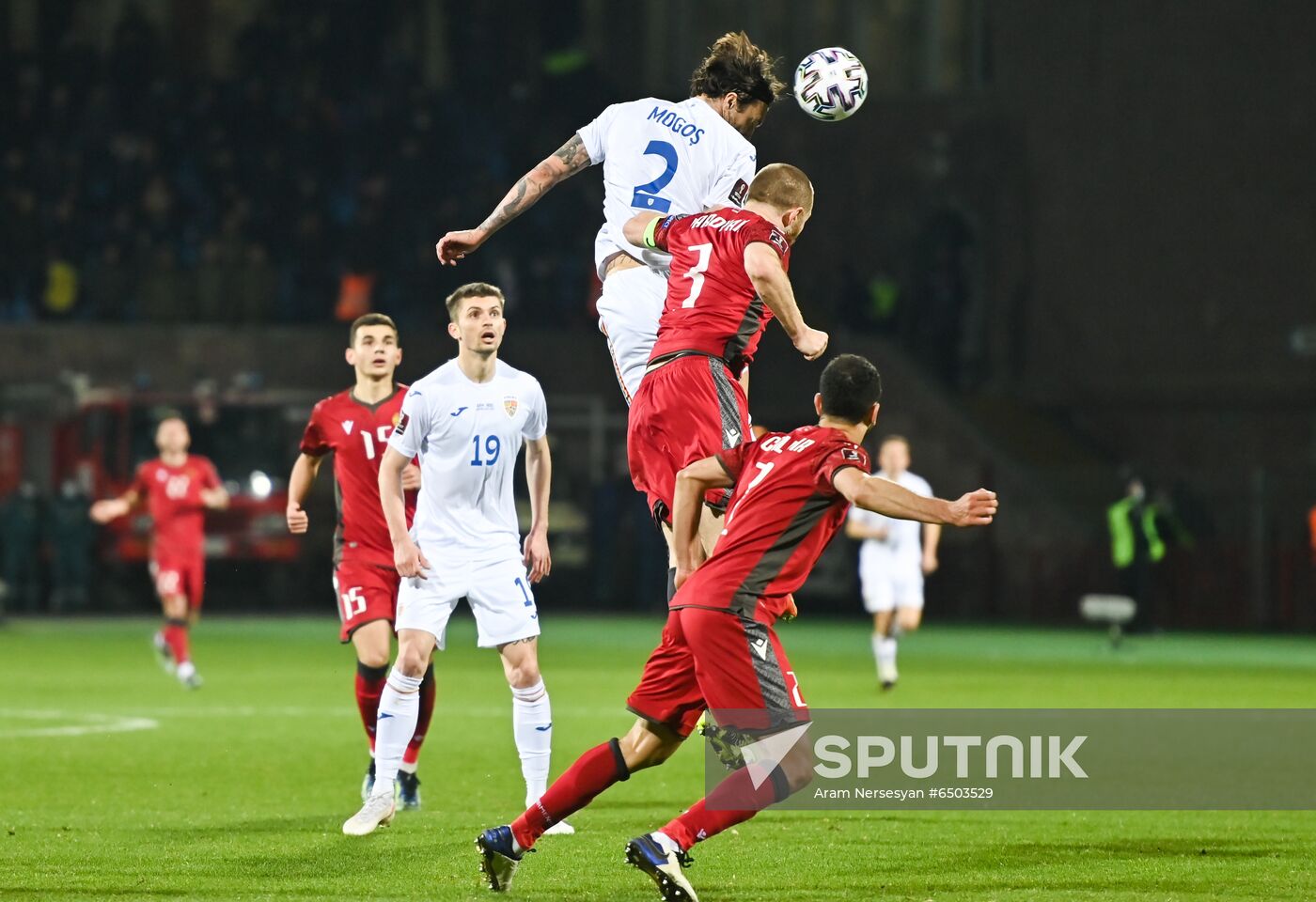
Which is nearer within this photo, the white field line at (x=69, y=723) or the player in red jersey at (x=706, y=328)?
the player in red jersey at (x=706, y=328)

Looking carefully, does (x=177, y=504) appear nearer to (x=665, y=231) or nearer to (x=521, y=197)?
(x=521, y=197)

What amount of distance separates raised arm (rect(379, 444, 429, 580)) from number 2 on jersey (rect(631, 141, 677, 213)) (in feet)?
5.41

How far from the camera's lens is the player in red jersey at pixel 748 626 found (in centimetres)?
679

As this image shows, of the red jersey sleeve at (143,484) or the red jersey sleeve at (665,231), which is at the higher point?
the red jersey sleeve at (665,231)

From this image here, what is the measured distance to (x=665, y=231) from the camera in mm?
7914

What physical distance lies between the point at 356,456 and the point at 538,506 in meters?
1.11

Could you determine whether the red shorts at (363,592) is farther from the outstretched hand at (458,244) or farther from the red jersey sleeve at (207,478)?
the red jersey sleeve at (207,478)

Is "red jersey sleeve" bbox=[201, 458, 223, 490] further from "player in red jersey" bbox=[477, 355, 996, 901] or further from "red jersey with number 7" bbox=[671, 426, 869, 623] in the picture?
"red jersey with number 7" bbox=[671, 426, 869, 623]

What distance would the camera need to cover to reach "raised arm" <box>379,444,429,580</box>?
8883 mm

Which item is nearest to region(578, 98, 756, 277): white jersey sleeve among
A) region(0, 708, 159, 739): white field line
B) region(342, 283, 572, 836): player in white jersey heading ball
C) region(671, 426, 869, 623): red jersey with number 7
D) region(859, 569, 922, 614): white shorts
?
region(342, 283, 572, 836): player in white jersey heading ball

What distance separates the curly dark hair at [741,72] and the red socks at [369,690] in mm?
3416

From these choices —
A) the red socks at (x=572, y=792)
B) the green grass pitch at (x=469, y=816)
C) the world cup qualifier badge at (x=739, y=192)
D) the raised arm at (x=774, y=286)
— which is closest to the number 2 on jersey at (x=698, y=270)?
the raised arm at (x=774, y=286)

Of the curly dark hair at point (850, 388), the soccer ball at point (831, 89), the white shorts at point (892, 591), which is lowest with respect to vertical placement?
the white shorts at point (892, 591)

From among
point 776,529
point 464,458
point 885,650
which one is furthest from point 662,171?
point 885,650
